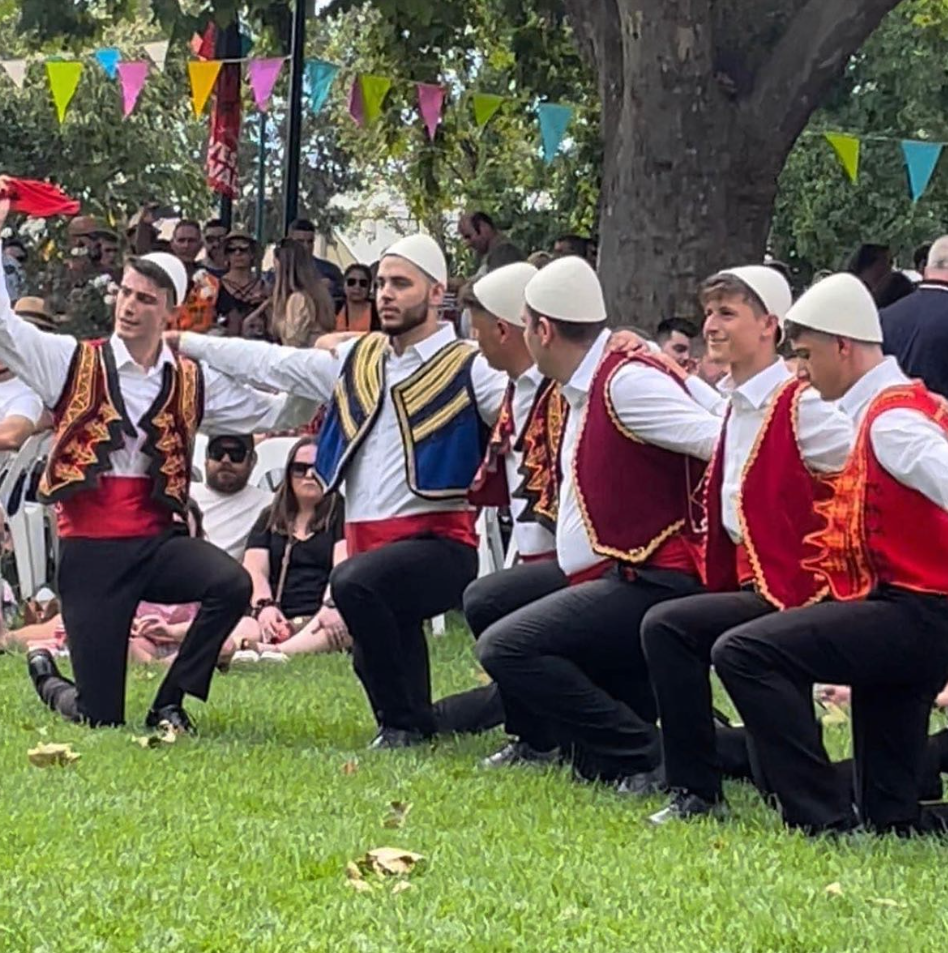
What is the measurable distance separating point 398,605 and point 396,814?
69.5 inches

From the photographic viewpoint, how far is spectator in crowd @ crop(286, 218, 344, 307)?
15679mm

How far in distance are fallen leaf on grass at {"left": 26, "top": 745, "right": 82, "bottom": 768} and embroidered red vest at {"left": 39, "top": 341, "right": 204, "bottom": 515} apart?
3.98 ft

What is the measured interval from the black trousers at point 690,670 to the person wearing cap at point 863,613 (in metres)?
0.29

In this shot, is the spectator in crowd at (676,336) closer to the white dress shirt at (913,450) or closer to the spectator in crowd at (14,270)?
the white dress shirt at (913,450)

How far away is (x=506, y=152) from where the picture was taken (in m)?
36.6

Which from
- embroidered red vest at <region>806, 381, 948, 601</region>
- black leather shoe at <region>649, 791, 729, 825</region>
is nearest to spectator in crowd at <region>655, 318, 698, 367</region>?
black leather shoe at <region>649, 791, 729, 825</region>

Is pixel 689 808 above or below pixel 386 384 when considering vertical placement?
below

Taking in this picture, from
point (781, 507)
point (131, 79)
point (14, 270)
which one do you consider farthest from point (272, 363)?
point (131, 79)

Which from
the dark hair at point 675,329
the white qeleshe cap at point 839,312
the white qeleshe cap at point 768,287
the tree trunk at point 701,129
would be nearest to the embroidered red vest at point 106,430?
the white qeleshe cap at point 768,287

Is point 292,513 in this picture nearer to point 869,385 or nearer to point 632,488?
point 632,488

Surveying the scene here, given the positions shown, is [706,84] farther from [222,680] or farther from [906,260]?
[906,260]

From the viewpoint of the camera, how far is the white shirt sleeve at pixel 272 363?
9.16 metres

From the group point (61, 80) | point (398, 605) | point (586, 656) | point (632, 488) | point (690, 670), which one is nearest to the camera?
point (690, 670)

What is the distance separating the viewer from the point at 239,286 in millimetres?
16359
